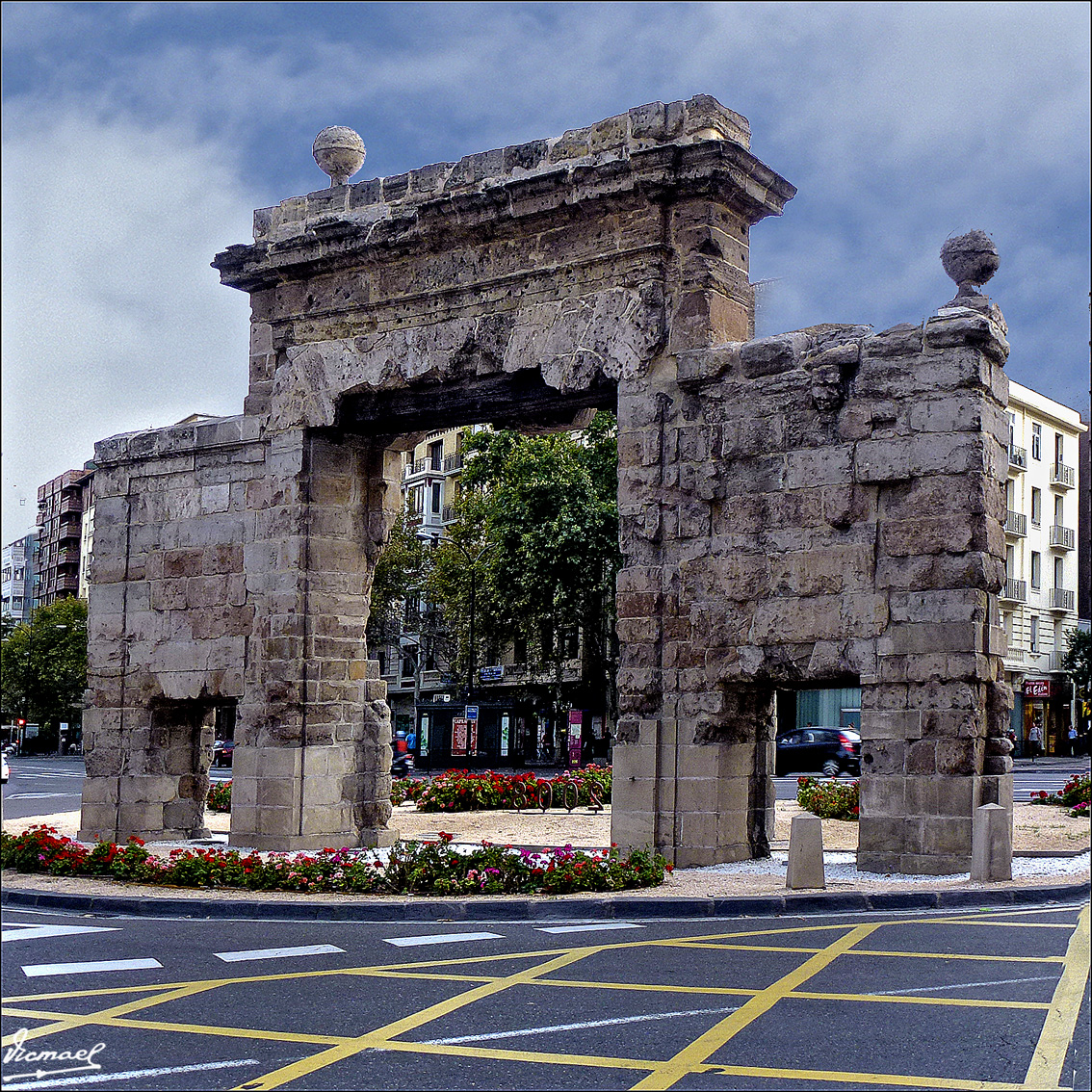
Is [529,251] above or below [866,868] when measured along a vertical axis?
above

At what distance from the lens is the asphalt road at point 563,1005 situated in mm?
5754

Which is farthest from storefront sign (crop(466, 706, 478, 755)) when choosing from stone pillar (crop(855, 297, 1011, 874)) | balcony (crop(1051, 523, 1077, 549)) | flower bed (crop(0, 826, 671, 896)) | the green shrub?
stone pillar (crop(855, 297, 1011, 874))

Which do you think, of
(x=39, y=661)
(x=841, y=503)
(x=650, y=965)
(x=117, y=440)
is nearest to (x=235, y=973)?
(x=650, y=965)

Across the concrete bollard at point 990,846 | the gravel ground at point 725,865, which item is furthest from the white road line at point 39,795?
the concrete bollard at point 990,846

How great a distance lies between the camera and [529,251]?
15.3m

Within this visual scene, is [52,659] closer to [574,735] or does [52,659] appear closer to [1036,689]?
[574,735]

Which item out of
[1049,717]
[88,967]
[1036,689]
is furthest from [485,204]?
[1049,717]

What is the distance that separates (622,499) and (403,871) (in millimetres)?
4481

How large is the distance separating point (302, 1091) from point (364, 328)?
1196 cm

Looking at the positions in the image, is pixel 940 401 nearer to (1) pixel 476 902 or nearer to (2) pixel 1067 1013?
(1) pixel 476 902

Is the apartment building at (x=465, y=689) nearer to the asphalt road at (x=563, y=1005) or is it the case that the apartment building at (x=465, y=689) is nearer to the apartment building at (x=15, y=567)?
the asphalt road at (x=563, y=1005)

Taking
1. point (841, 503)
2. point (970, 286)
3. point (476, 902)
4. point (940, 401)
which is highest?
point (970, 286)

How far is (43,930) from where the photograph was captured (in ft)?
33.6

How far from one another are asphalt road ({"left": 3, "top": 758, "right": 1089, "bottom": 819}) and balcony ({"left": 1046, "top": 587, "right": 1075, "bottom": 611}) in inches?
256
